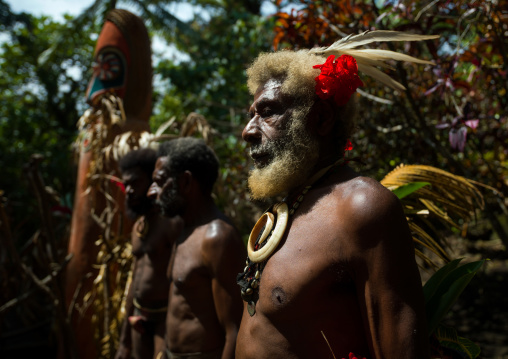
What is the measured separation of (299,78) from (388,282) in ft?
2.85

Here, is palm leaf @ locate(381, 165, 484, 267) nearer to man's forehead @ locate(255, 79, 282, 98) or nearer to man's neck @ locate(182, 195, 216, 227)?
man's forehead @ locate(255, 79, 282, 98)

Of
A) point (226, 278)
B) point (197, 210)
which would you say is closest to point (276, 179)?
point (226, 278)

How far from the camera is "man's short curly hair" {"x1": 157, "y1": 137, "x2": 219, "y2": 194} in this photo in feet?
9.85

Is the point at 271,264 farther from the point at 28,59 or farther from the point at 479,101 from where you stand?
the point at 28,59

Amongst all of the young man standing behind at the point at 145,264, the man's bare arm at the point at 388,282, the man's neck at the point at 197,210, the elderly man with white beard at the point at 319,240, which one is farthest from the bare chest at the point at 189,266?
the man's bare arm at the point at 388,282

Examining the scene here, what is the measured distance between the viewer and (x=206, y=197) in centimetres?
301

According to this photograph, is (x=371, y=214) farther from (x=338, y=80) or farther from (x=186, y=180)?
(x=186, y=180)

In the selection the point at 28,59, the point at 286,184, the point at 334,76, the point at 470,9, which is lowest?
the point at 286,184

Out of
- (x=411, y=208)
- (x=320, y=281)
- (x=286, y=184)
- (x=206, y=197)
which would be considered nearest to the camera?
(x=320, y=281)

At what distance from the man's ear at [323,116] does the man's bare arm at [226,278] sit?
1025 mm

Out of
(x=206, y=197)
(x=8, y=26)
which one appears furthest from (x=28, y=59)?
(x=206, y=197)

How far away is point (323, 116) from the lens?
1.80 meters

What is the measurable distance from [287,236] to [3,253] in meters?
5.18

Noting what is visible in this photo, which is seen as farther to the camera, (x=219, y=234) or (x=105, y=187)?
(x=105, y=187)
